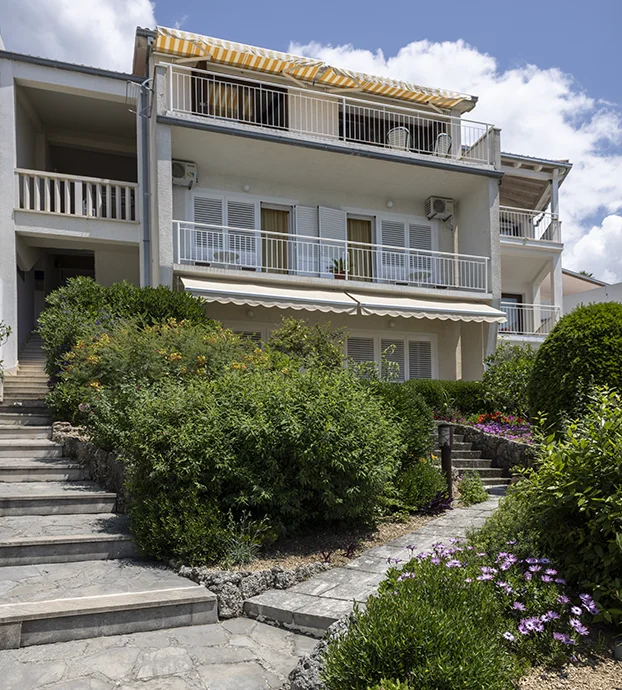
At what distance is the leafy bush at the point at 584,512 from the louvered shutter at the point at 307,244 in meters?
12.7

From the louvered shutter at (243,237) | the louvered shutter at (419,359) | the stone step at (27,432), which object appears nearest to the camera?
the stone step at (27,432)

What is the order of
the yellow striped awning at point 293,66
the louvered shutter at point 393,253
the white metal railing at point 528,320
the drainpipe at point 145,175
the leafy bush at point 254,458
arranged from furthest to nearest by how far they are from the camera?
the white metal railing at point 528,320
the louvered shutter at point 393,253
the yellow striped awning at point 293,66
the drainpipe at point 145,175
the leafy bush at point 254,458

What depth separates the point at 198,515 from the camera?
6094 millimetres

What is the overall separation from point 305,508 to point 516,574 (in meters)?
2.81

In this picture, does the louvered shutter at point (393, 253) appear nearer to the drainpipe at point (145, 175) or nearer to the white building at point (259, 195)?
the white building at point (259, 195)

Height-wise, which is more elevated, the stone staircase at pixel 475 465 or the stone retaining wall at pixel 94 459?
the stone retaining wall at pixel 94 459

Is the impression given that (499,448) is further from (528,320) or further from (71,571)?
(528,320)

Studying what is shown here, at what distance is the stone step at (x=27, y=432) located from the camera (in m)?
10.9

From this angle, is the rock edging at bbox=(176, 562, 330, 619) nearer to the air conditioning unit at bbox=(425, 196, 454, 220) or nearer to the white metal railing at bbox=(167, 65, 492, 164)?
the white metal railing at bbox=(167, 65, 492, 164)

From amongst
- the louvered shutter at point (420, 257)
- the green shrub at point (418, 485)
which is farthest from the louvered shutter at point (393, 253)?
the green shrub at point (418, 485)

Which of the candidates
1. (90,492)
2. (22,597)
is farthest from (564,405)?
(22,597)

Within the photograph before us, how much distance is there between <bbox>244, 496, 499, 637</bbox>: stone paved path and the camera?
5059 millimetres

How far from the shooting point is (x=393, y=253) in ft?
60.6

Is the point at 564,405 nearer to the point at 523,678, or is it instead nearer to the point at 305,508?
the point at 305,508
